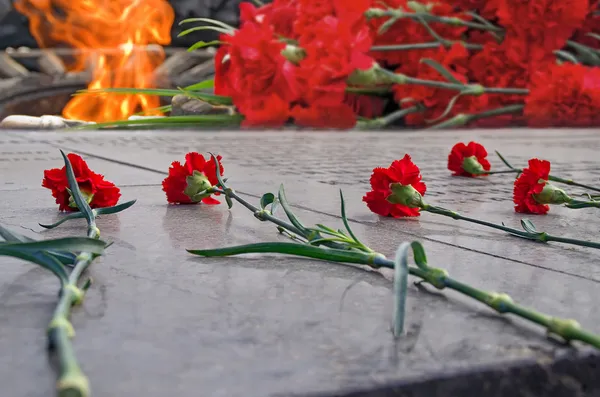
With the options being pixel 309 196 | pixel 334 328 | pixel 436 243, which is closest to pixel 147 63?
pixel 309 196

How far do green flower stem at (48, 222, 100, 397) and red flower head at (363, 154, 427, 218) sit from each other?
36 cm

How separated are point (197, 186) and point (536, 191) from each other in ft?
1.16

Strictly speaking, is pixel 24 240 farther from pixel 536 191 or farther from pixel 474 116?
pixel 474 116

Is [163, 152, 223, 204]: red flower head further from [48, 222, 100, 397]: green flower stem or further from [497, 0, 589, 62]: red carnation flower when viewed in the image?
[497, 0, 589, 62]: red carnation flower

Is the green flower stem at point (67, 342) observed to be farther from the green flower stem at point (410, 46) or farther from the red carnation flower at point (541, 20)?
the red carnation flower at point (541, 20)

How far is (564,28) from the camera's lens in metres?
2.56

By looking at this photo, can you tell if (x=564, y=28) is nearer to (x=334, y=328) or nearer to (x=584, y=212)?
(x=584, y=212)

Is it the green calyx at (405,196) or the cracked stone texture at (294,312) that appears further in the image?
the green calyx at (405,196)

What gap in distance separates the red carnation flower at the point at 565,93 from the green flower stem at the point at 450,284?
6.54ft

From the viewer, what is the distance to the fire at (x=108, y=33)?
406 cm

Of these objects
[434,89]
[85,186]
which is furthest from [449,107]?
[85,186]

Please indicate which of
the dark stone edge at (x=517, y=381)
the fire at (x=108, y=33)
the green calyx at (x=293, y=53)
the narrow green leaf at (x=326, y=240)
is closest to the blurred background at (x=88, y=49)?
the fire at (x=108, y=33)

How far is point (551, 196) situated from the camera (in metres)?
0.88

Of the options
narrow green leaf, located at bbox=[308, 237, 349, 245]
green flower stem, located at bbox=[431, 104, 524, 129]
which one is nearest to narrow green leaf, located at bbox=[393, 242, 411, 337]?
narrow green leaf, located at bbox=[308, 237, 349, 245]
